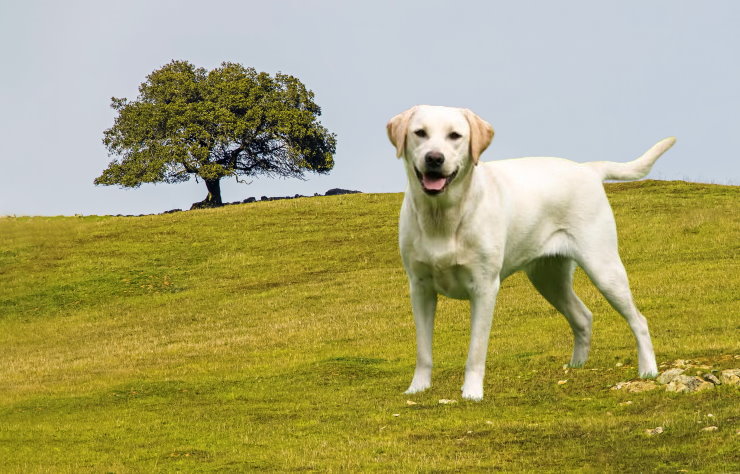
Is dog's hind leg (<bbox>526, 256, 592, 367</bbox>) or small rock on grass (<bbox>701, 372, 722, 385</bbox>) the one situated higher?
dog's hind leg (<bbox>526, 256, 592, 367</bbox>)

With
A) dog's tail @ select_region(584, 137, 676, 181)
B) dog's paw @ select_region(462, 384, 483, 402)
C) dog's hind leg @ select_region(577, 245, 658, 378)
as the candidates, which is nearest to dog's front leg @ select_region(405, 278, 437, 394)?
dog's paw @ select_region(462, 384, 483, 402)

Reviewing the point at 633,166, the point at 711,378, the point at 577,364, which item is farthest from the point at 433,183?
the point at 577,364

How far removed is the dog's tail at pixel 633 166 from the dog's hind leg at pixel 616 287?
4.07 ft

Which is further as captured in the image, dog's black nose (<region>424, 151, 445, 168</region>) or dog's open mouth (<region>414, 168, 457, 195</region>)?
dog's open mouth (<region>414, 168, 457, 195</region>)

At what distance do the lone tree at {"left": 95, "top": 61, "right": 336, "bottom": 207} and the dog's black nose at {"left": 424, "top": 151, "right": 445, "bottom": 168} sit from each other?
51.0 metres

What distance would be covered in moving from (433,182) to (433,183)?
0.02 metres

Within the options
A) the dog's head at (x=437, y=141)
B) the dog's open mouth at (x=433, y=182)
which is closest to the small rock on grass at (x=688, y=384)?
the dog's head at (x=437, y=141)

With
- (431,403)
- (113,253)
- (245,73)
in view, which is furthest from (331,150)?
(431,403)

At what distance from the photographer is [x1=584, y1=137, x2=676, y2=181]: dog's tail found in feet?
43.8

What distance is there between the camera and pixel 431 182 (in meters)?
10.5

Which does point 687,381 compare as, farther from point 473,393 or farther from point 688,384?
point 473,393

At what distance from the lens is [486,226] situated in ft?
37.0

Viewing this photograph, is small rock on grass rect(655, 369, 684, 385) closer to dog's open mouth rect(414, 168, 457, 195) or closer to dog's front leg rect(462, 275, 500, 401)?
dog's front leg rect(462, 275, 500, 401)

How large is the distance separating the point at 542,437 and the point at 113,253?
3415cm
